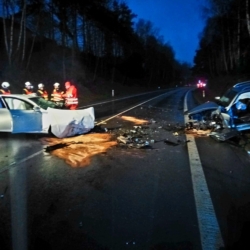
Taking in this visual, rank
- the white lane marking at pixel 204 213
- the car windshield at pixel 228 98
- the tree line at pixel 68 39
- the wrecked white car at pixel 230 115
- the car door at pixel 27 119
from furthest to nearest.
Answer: the tree line at pixel 68 39 → the car windshield at pixel 228 98 → the car door at pixel 27 119 → the wrecked white car at pixel 230 115 → the white lane marking at pixel 204 213

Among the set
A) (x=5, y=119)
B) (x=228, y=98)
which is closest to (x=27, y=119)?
(x=5, y=119)

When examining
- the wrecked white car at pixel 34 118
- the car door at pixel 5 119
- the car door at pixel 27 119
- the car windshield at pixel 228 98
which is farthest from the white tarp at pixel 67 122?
the car windshield at pixel 228 98

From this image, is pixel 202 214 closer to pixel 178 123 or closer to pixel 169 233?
pixel 169 233

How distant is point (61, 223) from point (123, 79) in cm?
6117

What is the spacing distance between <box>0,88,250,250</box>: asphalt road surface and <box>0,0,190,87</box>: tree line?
2076 centimetres

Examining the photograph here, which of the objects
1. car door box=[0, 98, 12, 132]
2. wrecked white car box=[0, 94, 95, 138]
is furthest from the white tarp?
car door box=[0, 98, 12, 132]

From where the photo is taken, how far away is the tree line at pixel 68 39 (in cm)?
2952

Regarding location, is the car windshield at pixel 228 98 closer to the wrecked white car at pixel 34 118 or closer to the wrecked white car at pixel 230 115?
the wrecked white car at pixel 230 115

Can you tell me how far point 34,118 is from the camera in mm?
10680

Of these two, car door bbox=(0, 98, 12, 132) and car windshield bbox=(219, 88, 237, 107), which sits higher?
car windshield bbox=(219, 88, 237, 107)

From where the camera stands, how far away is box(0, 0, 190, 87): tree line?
96.8ft

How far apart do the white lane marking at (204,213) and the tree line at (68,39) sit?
2248 centimetres

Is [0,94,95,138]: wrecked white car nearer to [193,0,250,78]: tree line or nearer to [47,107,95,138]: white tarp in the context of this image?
[47,107,95,138]: white tarp

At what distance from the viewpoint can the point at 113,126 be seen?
43.1 feet
